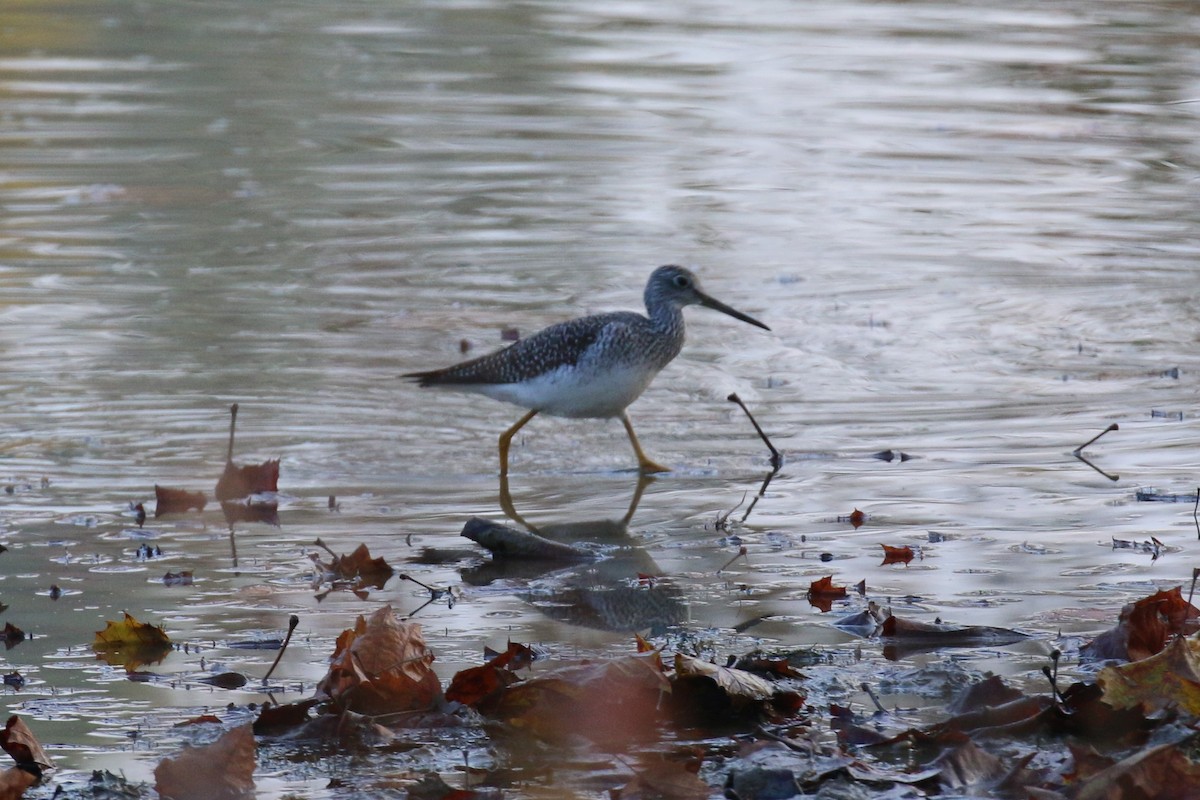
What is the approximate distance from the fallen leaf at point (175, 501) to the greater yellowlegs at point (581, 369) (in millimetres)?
1411

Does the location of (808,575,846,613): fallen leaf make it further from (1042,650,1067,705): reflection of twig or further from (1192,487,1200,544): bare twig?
(1192,487,1200,544): bare twig

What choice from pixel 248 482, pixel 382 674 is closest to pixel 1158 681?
pixel 382 674

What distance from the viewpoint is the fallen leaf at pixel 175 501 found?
696 cm

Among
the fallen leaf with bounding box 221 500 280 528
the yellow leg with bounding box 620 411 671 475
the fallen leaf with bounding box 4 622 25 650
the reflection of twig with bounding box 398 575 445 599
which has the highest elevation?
the fallen leaf with bounding box 4 622 25 650

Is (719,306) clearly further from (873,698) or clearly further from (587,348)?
(873,698)

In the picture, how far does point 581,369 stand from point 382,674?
11.9 ft

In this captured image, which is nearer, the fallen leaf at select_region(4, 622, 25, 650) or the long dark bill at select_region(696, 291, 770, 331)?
the fallen leaf at select_region(4, 622, 25, 650)

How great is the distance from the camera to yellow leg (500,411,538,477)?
7.75 meters

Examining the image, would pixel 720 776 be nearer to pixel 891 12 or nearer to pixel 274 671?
pixel 274 671

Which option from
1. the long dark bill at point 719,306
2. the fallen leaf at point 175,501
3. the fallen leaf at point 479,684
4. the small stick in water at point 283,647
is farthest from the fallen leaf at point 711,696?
the long dark bill at point 719,306

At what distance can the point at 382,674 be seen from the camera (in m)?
4.52

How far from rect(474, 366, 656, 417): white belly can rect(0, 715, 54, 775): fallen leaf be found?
4164mm

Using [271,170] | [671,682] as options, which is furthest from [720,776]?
[271,170]

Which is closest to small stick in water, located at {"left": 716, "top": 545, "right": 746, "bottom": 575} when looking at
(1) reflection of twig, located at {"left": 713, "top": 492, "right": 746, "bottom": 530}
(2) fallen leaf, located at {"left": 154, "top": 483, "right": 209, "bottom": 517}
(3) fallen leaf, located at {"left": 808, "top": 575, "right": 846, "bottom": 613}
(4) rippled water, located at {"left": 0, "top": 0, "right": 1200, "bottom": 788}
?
(4) rippled water, located at {"left": 0, "top": 0, "right": 1200, "bottom": 788}
